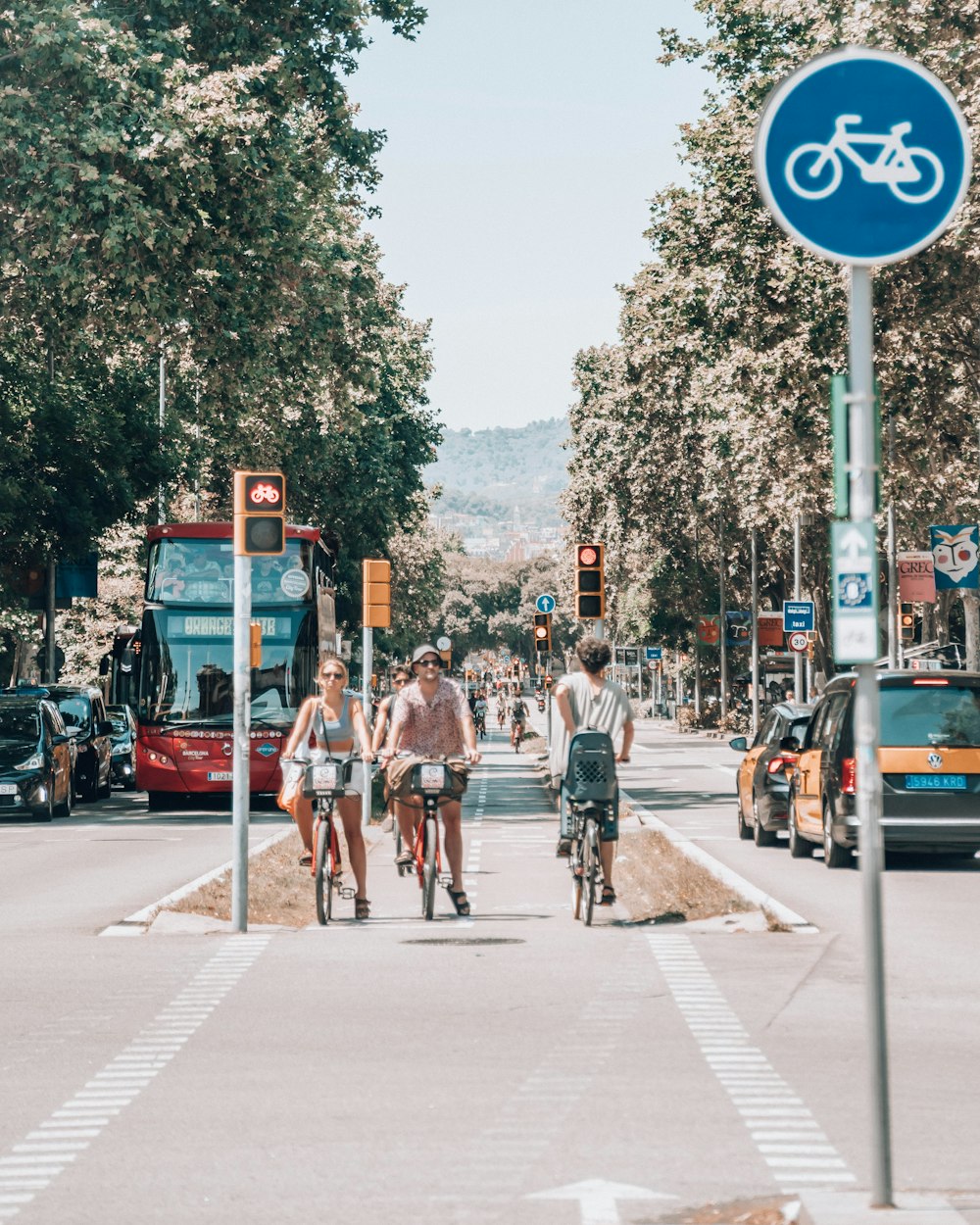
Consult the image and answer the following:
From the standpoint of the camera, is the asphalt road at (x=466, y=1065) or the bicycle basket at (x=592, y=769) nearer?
the asphalt road at (x=466, y=1065)

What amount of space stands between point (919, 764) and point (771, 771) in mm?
3863

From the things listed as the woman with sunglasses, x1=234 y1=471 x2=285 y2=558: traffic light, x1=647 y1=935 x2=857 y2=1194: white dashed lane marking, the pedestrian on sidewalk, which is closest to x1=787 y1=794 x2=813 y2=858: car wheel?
the pedestrian on sidewalk

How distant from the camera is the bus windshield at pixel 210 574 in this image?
3098 cm

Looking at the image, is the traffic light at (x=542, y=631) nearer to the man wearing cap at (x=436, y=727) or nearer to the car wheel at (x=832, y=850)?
the car wheel at (x=832, y=850)

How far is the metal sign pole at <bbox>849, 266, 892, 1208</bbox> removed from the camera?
5641 mm

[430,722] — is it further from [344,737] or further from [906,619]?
[906,619]

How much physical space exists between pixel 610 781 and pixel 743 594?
218 ft

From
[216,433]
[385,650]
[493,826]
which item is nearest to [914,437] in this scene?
[493,826]

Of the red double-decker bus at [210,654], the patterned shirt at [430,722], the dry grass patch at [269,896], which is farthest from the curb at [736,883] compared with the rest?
the red double-decker bus at [210,654]

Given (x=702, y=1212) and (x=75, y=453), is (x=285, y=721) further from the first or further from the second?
(x=702, y=1212)

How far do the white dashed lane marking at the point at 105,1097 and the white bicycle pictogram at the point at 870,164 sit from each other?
3783mm

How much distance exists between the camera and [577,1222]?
600 cm

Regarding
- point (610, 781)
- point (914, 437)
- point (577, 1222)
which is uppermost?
point (914, 437)

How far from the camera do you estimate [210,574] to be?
31.2m
